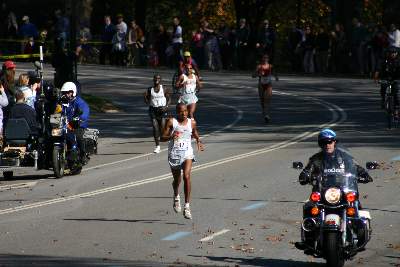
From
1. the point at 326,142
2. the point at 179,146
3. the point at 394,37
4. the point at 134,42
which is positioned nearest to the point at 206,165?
the point at 179,146

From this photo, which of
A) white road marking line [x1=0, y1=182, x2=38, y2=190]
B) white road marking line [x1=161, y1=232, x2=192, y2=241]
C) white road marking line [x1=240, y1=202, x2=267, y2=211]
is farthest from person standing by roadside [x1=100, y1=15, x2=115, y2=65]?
white road marking line [x1=161, y1=232, x2=192, y2=241]

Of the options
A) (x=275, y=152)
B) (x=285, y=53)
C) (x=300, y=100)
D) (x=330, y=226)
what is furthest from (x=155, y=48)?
(x=330, y=226)

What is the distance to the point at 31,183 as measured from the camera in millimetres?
23516

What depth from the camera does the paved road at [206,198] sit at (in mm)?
15258

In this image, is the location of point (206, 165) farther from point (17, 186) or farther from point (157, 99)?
point (17, 186)

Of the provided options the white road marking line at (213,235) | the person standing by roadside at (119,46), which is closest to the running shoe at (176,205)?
the white road marking line at (213,235)

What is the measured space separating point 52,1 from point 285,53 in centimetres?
1429

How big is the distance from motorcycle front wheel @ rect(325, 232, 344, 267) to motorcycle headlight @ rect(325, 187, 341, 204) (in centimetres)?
43

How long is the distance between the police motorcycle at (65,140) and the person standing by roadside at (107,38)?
26.6 metres

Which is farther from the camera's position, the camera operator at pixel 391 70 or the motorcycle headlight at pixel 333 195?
the camera operator at pixel 391 70

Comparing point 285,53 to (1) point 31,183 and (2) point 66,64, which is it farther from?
(1) point 31,183

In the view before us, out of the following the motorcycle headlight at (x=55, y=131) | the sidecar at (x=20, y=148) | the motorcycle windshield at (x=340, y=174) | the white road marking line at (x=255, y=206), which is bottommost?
the white road marking line at (x=255, y=206)

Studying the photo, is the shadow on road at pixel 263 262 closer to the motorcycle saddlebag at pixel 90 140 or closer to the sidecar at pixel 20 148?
the sidecar at pixel 20 148

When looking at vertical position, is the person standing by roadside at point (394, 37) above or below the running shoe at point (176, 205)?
above
